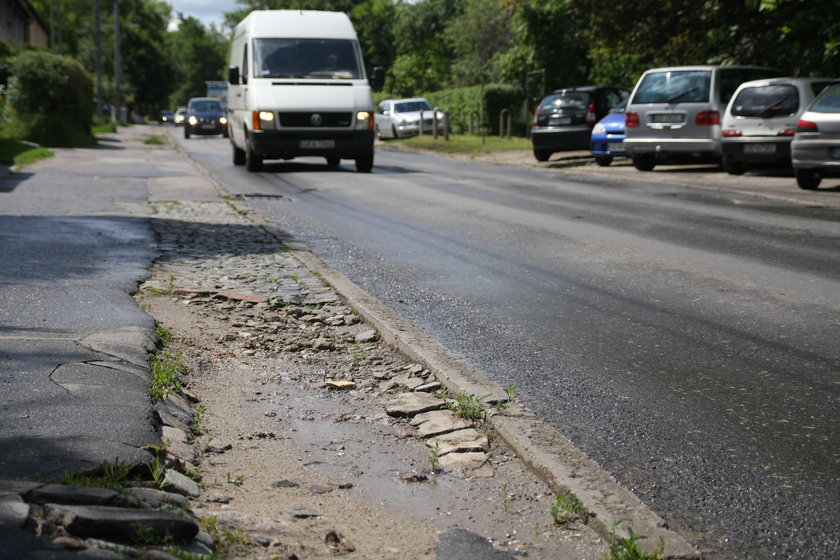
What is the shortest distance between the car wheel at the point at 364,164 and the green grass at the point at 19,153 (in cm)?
657

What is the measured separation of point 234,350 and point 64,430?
7.02 ft

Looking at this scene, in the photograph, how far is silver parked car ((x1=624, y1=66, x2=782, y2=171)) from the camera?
20281 millimetres

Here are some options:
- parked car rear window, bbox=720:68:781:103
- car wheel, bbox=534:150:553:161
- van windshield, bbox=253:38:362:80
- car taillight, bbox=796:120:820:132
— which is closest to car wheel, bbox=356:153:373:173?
van windshield, bbox=253:38:362:80

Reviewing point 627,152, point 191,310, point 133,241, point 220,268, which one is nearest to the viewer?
point 191,310

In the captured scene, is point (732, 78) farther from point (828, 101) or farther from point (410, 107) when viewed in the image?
point (410, 107)

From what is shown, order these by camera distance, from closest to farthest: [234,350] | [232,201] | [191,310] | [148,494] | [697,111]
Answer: [148,494] → [234,350] → [191,310] → [232,201] → [697,111]

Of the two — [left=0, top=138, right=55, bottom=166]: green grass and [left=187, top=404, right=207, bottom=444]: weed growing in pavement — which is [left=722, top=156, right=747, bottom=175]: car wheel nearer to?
[left=0, top=138, right=55, bottom=166]: green grass

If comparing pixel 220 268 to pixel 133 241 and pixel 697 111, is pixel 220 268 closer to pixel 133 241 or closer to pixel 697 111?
pixel 133 241

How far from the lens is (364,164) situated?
2131 centimetres

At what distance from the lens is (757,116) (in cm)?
1877

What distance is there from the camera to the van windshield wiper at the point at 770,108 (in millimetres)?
18562

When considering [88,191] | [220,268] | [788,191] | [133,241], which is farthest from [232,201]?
[788,191]

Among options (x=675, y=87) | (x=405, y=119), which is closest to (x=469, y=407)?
(x=675, y=87)

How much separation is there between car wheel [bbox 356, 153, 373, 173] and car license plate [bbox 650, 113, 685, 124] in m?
5.68
